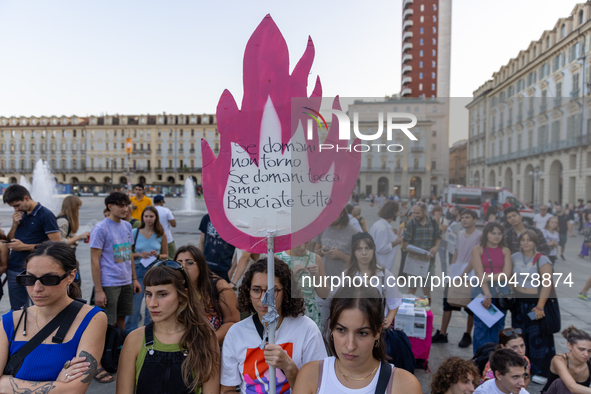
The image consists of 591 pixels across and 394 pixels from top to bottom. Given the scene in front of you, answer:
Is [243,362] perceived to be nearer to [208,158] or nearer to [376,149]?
[208,158]

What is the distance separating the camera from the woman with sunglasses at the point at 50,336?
1.67 metres

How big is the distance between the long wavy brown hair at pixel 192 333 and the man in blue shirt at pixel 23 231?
2.36 m

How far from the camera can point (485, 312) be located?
342 centimetres

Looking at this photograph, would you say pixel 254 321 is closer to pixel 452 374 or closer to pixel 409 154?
pixel 452 374

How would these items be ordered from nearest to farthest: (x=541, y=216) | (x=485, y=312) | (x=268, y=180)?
1. (x=268, y=180)
2. (x=485, y=312)
3. (x=541, y=216)

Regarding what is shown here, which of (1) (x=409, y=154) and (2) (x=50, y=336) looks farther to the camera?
(1) (x=409, y=154)

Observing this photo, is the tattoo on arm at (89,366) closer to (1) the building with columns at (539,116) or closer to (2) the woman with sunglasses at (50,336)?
(2) the woman with sunglasses at (50,336)

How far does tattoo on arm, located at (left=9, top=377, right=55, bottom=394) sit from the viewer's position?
1633 millimetres

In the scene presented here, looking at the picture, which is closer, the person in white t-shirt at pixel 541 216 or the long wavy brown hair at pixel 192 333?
the long wavy brown hair at pixel 192 333

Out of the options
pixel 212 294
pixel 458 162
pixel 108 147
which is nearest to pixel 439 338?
pixel 458 162

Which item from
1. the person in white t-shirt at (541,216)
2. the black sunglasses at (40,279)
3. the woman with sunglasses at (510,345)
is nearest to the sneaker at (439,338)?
the woman with sunglasses at (510,345)

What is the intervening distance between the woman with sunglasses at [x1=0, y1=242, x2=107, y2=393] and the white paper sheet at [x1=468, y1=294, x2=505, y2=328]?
10.6ft

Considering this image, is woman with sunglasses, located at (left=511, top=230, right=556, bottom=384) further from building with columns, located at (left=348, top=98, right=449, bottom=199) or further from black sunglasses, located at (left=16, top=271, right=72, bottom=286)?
black sunglasses, located at (left=16, top=271, right=72, bottom=286)

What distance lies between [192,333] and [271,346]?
468 mm
